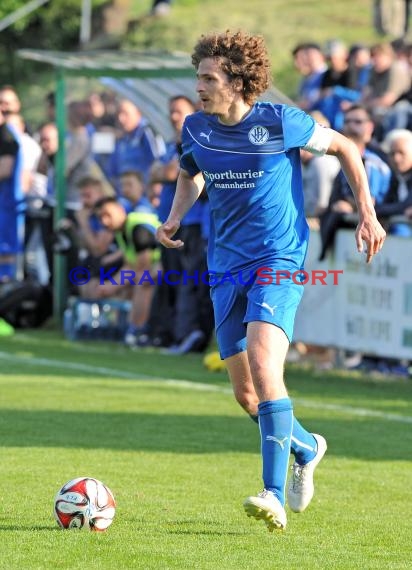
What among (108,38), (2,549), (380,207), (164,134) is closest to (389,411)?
(380,207)

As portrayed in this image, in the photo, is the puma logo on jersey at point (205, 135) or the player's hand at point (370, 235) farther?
the puma logo on jersey at point (205, 135)

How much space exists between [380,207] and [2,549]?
7.26 meters

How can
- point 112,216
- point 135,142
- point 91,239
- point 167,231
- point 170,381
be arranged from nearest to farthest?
point 167,231 → point 170,381 → point 112,216 → point 91,239 → point 135,142

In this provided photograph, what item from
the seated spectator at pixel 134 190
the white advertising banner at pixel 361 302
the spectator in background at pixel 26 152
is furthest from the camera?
the spectator in background at pixel 26 152

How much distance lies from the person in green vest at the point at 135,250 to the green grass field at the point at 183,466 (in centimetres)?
144

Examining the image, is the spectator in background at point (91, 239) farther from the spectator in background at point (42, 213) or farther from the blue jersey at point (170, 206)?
the spectator in background at point (42, 213)

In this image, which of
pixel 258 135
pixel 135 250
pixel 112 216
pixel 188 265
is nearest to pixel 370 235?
pixel 258 135

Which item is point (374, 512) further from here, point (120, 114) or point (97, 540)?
point (120, 114)

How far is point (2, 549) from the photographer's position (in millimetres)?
6219

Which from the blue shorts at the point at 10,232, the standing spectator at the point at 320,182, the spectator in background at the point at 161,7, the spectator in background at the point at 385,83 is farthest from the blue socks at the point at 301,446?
the spectator in background at the point at 161,7

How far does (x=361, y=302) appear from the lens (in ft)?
43.0

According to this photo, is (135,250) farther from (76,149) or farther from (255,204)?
(255,204)

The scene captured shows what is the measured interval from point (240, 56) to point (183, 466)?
9.05 feet

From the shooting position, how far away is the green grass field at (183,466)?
6.28 metres
